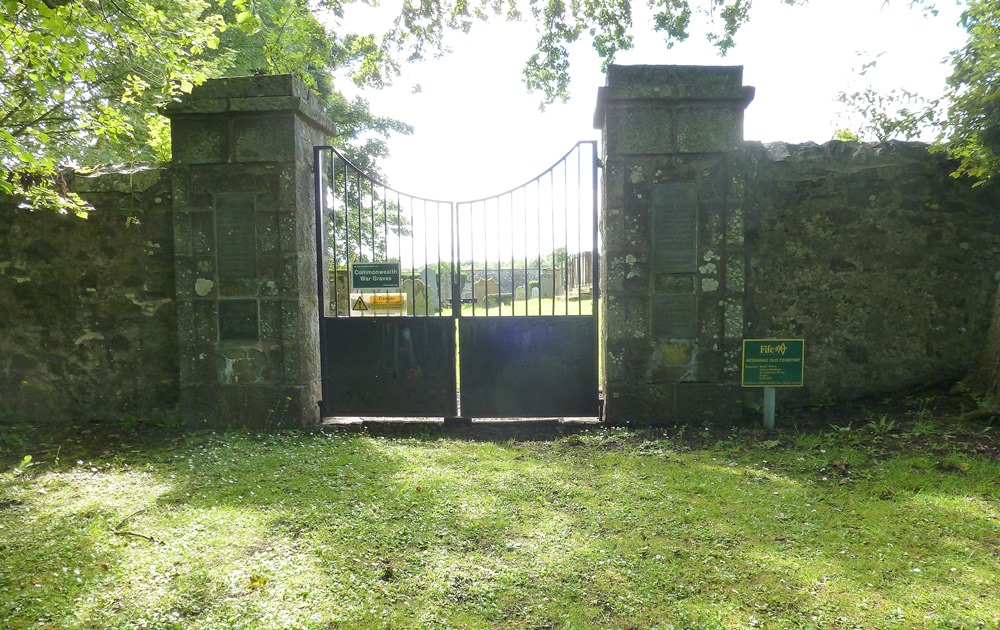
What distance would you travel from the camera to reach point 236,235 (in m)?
4.84

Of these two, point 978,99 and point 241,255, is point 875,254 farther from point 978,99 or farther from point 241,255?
point 241,255

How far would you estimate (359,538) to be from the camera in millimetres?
2781

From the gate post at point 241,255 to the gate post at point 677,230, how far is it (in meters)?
2.77

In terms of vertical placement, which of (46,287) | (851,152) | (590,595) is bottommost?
(590,595)

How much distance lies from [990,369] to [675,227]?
287cm

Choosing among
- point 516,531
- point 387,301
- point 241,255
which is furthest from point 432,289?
point 516,531

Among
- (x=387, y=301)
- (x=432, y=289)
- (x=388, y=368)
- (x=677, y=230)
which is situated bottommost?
(x=388, y=368)

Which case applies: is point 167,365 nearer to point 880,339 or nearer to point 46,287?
point 46,287

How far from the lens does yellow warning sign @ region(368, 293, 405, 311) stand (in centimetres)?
519

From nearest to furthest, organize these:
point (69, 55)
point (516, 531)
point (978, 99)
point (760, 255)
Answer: point (516, 531) < point (69, 55) < point (978, 99) < point (760, 255)

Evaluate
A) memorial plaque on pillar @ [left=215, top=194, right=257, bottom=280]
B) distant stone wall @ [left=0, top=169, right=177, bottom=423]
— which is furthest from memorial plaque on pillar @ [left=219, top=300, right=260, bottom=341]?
distant stone wall @ [left=0, top=169, right=177, bottom=423]

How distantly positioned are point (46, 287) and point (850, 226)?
7425 mm

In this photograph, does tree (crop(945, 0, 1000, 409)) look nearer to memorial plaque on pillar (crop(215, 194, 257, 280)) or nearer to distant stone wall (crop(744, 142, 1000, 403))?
distant stone wall (crop(744, 142, 1000, 403))

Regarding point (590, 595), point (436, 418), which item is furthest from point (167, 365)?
point (590, 595)
